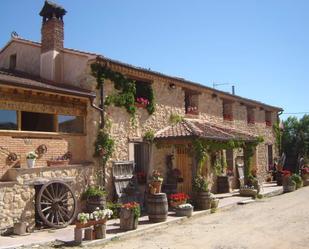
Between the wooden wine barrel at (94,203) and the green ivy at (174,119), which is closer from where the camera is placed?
the wooden wine barrel at (94,203)

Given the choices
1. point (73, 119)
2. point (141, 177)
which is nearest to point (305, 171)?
point (141, 177)

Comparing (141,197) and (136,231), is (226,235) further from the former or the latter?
(141,197)

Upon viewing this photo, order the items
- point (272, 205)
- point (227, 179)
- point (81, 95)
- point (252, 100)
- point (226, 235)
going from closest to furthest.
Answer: point (226, 235)
point (81, 95)
point (272, 205)
point (227, 179)
point (252, 100)

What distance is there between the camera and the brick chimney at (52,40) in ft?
47.0

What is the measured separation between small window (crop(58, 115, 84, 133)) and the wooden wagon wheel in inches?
80.4

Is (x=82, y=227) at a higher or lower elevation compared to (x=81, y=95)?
lower

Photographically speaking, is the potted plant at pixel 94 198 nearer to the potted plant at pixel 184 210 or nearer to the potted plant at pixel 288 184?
the potted plant at pixel 184 210

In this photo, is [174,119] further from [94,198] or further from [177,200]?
[94,198]

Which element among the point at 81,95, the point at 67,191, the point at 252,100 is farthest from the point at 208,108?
the point at 67,191

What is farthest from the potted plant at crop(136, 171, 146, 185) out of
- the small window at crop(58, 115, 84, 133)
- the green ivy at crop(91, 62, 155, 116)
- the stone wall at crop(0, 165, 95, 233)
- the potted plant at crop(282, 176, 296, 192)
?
the potted plant at crop(282, 176, 296, 192)

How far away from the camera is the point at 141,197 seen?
1442 centimetres

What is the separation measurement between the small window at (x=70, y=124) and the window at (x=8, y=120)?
1.62 meters

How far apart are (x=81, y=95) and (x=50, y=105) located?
103cm

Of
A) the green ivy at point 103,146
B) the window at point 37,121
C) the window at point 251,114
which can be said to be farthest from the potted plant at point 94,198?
the window at point 251,114
